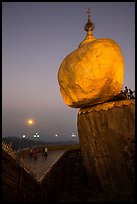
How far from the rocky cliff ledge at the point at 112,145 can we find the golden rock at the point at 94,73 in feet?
2.12

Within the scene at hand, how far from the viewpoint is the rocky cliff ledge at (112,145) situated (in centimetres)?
795

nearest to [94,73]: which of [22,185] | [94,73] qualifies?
[94,73]

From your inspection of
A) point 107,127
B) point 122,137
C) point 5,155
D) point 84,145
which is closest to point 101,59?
point 107,127

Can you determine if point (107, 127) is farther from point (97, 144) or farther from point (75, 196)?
point (75, 196)

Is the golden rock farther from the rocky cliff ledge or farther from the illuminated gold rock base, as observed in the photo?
the rocky cliff ledge

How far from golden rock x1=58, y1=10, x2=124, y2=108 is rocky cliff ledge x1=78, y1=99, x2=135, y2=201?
0.64m

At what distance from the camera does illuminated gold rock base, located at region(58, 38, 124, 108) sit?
28.1 ft

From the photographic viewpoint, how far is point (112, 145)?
8.36m

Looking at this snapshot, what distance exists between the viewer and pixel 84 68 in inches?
340

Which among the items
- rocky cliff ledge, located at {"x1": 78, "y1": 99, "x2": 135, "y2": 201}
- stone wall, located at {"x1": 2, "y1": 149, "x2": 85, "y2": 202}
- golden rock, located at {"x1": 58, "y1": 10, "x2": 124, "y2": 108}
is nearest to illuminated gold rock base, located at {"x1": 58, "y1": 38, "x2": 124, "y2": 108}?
golden rock, located at {"x1": 58, "y1": 10, "x2": 124, "y2": 108}

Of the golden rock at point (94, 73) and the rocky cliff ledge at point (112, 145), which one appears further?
the golden rock at point (94, 73)

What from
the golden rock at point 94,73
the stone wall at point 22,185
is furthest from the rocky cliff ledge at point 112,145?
the stone wall at point 22,185

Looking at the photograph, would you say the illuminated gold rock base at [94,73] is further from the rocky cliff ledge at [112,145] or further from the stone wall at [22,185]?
the stone wall at [22,185]

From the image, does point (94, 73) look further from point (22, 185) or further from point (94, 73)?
point (22, 185)
